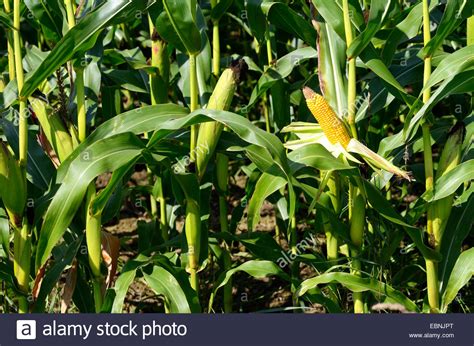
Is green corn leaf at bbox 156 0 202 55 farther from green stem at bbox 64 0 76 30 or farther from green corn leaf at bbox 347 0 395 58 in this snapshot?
green corn leaf at bbox 347 0 395 58

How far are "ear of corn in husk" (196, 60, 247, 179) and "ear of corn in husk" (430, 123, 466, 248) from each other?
2.99ft

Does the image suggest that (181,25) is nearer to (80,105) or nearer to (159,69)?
(80,105)

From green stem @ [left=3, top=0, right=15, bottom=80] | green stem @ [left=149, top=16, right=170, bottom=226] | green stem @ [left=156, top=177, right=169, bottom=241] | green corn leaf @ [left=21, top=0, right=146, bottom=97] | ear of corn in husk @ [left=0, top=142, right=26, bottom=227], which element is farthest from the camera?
green stem @ [left=156, top=177, right=169, bottom=241]

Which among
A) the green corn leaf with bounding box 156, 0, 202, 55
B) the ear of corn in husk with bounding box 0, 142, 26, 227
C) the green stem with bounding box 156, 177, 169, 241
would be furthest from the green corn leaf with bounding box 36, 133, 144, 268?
the green stem with bounding box 156, 177, 169, 241

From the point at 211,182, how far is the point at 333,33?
0.91m

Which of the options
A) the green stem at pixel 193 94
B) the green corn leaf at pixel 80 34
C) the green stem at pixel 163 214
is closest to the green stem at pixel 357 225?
the green stem at pixel 193 94

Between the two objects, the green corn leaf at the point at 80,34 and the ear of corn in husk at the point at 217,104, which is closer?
the green corn leaf at the point at 80,34

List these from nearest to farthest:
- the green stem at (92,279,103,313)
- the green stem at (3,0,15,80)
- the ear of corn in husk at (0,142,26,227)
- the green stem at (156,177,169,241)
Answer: the ear of corn in husk at (0,142,26,227)
the green stem at (3,0,15,80)
the green stem at (92,279,103,313)
the green stem at (156,177,169,241)

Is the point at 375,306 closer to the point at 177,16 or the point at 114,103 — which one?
the point at 177,16

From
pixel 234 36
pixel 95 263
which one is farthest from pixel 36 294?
pixel 234 36

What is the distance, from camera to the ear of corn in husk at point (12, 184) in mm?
3377

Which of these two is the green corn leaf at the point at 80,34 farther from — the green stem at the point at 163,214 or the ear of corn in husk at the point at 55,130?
the green stem at the point at 163,214

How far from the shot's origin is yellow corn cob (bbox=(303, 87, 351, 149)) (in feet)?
10.7

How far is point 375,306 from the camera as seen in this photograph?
3555 mm
